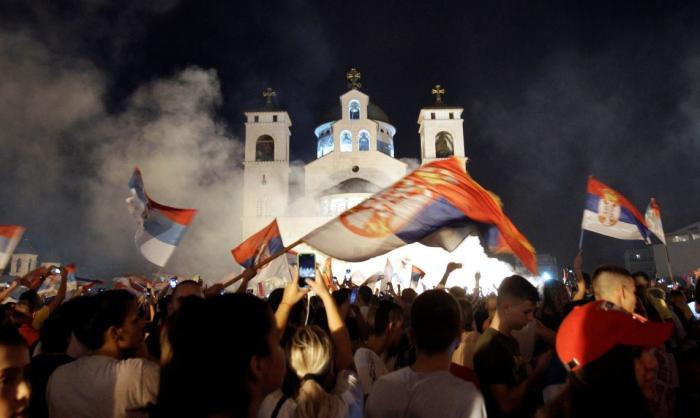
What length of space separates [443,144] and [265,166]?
67.9 feet

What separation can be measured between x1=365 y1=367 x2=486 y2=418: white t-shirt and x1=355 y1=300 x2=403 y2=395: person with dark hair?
1182mm

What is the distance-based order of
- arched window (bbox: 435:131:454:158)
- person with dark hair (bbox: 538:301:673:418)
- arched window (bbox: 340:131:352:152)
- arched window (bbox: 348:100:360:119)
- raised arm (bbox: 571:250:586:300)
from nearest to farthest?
person with dark hair (bbox: 538:301:673:418) → raised arm (bbox: 571:250:586:300) → arched window (bbox: 435:131:454:158) → arched window (bbox: 340:131:352:152) → arched window (bbox: 348:100:360:119)

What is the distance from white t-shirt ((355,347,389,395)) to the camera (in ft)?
12.8

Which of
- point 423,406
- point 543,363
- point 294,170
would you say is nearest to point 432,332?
point 423,406

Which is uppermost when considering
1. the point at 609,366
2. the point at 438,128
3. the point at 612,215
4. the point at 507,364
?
the point at 438,128

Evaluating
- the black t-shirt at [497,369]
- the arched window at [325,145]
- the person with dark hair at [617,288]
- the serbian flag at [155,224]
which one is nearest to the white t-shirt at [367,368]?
the black t-shirt at [497,369]

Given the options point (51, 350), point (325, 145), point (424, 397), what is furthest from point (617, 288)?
point (325, 145)

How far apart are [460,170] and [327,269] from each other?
2.33 metres

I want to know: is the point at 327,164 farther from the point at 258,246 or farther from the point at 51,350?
the point at 51,350

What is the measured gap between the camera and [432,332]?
2770mm

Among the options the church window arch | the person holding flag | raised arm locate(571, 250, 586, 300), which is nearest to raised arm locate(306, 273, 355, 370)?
raised arm locate(571, 250, 586, 300)

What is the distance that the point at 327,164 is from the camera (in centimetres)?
5184

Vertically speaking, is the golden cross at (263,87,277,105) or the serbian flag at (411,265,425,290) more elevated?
the golden cross at (263,87,277,105)

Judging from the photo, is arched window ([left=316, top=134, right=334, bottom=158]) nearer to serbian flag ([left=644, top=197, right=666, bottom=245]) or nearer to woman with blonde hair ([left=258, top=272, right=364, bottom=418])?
serbian flag ([left=644, top=197, right=666, bottom=245])
